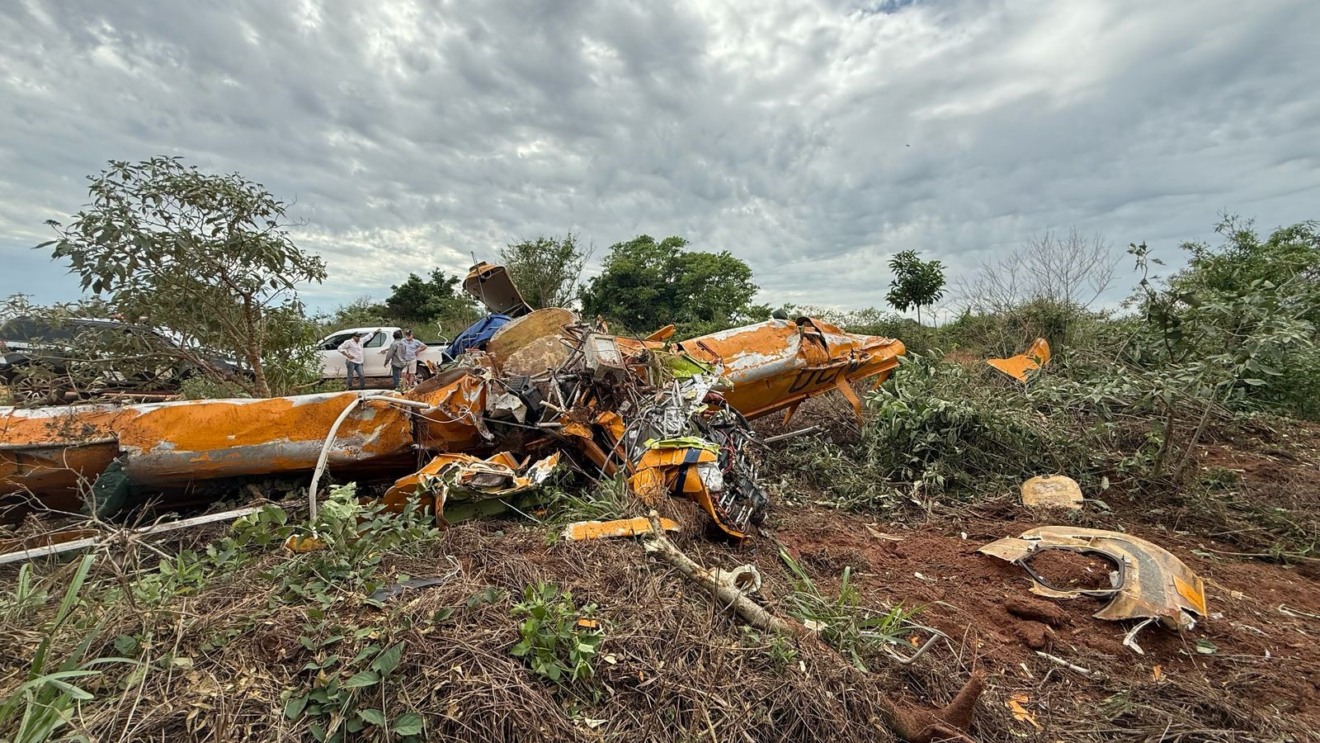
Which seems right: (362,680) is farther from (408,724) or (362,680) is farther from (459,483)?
(459,483)

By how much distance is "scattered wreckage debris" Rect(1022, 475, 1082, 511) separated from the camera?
4496mm

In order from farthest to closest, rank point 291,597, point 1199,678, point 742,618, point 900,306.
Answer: point 900,306, point 1199,678, point 742,618, point 291,597

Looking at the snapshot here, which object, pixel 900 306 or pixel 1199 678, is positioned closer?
pixel 1199 678

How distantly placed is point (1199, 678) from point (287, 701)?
11.3ft

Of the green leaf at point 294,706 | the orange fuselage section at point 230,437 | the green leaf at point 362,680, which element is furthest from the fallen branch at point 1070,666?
the orange fuselage section at point 230,437

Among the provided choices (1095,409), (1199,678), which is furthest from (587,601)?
(1095,409)

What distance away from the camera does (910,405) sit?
18.4 ft

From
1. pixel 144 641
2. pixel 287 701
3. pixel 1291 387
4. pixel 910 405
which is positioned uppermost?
pixel 144 641

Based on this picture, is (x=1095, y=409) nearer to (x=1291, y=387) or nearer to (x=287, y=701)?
(x=1291, y=387)

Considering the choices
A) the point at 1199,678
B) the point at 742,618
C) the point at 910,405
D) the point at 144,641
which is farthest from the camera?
the point at 910,405

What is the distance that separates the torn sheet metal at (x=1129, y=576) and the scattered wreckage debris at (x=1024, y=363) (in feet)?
12.2

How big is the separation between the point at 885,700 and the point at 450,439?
303 cm

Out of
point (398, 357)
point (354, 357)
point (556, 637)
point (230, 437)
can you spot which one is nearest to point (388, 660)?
point (556, 637)

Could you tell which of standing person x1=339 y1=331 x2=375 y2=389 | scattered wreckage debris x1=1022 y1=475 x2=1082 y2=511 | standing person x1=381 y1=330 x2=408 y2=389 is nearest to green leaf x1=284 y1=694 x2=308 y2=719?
scattered wreckage debris x1=1022 y1=475 x2=1082 y2=511
